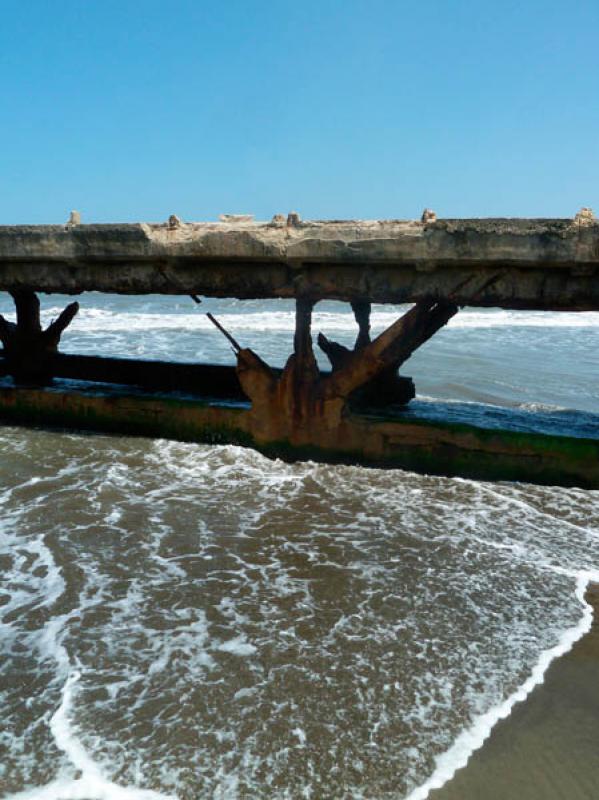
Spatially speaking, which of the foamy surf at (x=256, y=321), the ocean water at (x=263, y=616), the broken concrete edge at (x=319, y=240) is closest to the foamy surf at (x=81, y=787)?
the ocean water at (x=263, y=616)

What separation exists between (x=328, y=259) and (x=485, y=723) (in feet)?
11.3

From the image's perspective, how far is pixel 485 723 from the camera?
2.53 m

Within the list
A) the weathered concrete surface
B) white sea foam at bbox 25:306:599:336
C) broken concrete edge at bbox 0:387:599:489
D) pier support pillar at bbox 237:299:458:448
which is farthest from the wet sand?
white sea foam at bbox 25:306:599:336

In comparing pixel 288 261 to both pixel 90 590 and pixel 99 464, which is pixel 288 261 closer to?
pixel 99 464

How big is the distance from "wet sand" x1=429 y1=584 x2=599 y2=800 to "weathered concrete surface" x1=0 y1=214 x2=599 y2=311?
274 cm

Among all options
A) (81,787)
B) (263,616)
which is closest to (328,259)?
(263,616)

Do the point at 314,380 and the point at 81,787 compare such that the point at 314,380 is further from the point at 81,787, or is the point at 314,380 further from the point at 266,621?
the point at 81,787

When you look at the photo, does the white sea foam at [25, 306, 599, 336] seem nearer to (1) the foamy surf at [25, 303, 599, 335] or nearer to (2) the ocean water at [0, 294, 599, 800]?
(1) the foamy surf at [25, 303, 599, 335]

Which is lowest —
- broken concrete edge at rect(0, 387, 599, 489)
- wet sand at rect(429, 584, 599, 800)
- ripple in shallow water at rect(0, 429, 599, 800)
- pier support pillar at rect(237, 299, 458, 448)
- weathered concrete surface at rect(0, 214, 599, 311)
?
wet sand at rect(429, 584, 599, 800)

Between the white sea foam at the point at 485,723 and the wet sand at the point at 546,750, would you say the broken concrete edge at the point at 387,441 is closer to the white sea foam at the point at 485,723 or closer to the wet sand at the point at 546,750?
the white sea foam at the point at 485,723

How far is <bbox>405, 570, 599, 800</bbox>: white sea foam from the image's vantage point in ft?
7.45

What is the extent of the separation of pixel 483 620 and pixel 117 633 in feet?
5.50

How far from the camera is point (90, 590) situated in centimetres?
344

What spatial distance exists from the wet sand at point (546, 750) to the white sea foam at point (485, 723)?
2 centimetres
